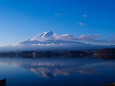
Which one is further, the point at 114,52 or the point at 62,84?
the point at 114,52

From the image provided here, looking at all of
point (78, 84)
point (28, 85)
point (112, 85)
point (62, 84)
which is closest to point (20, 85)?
point (28, 85)

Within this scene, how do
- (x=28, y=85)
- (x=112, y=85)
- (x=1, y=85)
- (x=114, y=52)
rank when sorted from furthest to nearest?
(x=114, y=52)
(x=28, y=85)
(x=1, y=85)
(x=112, y=85)

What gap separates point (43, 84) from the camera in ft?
51.5

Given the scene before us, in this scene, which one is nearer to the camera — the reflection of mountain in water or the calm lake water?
the calm lake water

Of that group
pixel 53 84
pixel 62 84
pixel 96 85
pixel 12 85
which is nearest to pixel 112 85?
pixel 96 85

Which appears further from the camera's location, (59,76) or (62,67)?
(62,67)

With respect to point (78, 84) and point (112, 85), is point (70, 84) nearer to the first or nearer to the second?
point (78, 84)

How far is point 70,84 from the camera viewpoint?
599 inches

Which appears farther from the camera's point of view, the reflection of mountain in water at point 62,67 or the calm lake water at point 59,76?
the reflection of mountain in water at point 62,67

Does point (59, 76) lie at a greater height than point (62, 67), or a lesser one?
lesser

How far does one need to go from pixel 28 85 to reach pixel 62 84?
12.1 ft

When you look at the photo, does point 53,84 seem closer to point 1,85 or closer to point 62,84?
point 62,84

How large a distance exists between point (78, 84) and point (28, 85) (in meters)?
5.40

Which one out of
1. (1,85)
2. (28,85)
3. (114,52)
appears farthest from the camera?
(114,52)
